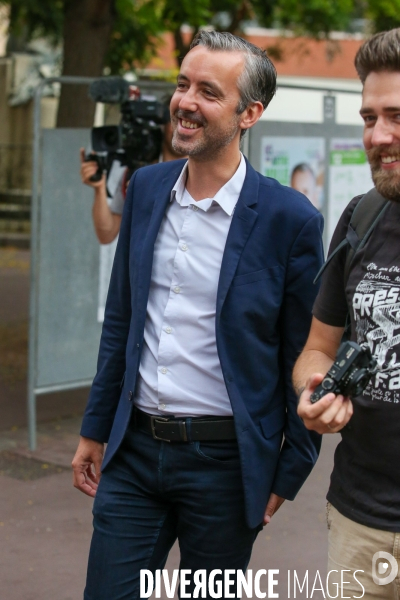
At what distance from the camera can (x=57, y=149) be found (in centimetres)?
632

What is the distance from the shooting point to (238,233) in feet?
9.08

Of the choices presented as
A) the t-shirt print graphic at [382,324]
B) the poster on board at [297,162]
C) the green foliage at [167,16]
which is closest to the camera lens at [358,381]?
the t-shirt print graphic at [382,324]

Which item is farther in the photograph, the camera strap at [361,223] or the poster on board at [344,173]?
the poster on board at [344,173]

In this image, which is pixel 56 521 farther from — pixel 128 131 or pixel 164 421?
pixel 164 421

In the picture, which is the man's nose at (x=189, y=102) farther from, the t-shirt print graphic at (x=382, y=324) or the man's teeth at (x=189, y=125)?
the t-shirt print graphic at (x=382, y=324)

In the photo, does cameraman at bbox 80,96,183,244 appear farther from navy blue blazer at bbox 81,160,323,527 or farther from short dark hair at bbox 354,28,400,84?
short dark hair at bbox 354,28,400,84

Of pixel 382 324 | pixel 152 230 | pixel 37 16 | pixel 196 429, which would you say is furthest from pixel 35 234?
pixel 37 16

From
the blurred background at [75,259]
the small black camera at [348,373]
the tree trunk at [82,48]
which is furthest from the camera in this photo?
the tree trunk at [82,48]

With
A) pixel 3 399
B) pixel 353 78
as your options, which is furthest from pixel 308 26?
pixel 353 78

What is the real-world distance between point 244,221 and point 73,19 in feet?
24.2

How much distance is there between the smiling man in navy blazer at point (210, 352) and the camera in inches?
108

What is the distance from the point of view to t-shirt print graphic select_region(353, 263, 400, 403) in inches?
88.4

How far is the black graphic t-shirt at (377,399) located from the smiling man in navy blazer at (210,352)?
402mm

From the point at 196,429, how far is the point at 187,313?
0.32 meters
